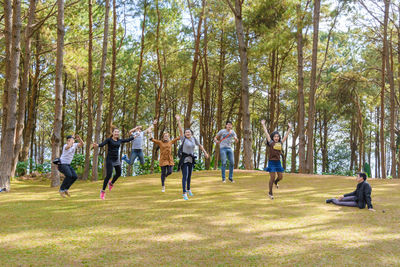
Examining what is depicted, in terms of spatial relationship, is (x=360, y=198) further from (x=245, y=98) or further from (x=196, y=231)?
(x=245, y=98)

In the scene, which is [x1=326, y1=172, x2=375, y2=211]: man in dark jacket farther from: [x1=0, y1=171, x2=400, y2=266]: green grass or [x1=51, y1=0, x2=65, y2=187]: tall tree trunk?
[x1=51, y1=0, x2=65, y2=187]: tall tree trunk

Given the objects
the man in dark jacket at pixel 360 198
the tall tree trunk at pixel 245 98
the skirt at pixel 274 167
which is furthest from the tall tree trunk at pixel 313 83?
the man in dark jacket at pixel 360 198

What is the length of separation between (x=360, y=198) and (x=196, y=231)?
14.7 feet

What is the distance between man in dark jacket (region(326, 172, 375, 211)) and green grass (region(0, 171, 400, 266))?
297mm

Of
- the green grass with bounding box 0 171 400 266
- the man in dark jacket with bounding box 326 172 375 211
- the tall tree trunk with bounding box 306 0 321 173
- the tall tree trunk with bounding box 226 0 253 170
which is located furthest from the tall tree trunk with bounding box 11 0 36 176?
the man in dark jacket with bounding box 326 172 375 211

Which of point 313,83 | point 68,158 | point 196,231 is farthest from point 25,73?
point 313,83

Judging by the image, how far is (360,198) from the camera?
7.90 meters

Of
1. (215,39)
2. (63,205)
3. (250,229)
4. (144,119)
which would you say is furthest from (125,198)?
(144,119)

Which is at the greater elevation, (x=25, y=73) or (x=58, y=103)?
(x=25, y=73)

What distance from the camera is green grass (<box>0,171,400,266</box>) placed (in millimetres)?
4426

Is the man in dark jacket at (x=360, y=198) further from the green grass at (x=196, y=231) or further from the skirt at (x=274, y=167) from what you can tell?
→ the skirt at (x=274, y=167)

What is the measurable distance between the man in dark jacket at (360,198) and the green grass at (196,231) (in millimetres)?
297

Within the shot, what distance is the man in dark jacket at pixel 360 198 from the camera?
777cm

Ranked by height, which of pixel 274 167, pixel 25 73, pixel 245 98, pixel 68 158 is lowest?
pixel 274 167
